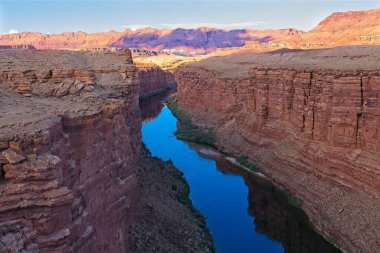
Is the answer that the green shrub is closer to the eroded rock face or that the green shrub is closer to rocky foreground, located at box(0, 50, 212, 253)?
rocky foreground, located at box(0, 50, 212, 253)

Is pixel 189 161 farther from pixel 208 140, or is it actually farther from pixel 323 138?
pixel 323 138

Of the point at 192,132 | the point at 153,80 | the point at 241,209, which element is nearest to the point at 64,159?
the point at 241,209

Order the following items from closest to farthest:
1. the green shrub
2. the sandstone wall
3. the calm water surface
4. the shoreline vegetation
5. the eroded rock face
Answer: the eroded rock face
the calm water surface
the shoreline vegetation
the green shrub
the sandstone wall

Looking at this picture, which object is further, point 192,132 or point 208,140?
point 192,132

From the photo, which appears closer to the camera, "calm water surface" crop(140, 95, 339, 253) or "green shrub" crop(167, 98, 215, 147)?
"calm water surface" crop(140, 95, 339, 253)

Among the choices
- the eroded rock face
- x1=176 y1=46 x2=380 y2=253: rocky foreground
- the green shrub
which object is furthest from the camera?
the green shrub

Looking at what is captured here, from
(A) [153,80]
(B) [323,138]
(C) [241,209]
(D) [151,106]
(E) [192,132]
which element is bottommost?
(C) [241,209]

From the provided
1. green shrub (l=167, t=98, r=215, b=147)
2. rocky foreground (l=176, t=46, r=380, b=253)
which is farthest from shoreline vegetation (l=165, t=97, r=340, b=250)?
rocky foreground (l=176, t=46, r=380, b=253)
